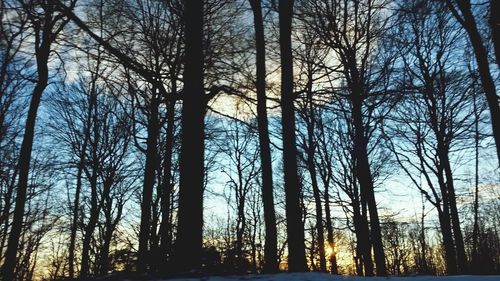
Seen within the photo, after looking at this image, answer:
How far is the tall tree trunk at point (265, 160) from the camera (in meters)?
9.87

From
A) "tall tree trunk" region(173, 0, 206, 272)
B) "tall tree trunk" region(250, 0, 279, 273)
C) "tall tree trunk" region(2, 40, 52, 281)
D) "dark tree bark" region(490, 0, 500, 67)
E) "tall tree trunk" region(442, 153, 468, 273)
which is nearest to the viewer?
"tall tree trunk" region(173, 0, 206, 272)

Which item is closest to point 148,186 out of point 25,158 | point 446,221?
point 25,158

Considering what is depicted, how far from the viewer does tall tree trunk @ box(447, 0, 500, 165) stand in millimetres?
10836

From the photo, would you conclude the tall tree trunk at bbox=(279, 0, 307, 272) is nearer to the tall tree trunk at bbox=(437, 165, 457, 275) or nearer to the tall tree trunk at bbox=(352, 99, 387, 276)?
the tall tree trunk at bbox=(352, 99, 387, 276)

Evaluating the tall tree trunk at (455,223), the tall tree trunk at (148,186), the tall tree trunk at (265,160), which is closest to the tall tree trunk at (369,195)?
the tall tree trunk at (265,160)

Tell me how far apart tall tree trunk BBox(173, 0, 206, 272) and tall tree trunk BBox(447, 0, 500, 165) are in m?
8.29

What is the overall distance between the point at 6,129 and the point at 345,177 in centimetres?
1942

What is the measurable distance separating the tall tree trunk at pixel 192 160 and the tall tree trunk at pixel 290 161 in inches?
103

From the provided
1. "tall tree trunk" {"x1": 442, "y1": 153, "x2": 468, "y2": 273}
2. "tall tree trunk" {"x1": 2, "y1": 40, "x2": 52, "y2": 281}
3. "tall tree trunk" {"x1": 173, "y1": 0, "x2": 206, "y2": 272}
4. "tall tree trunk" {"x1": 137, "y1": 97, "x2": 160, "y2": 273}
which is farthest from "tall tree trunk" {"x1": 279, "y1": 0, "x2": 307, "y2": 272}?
"tall tree trunk" {"x1": 442, "y1": 153, "x2": 468, "y2": 273}

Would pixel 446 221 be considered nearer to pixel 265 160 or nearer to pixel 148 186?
pixel 265 160

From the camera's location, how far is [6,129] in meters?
20.3

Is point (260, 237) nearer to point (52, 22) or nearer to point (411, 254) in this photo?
point (411, 254)

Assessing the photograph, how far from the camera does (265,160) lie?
33.7 feet

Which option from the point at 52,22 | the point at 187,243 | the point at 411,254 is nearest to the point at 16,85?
the point at 52,22
